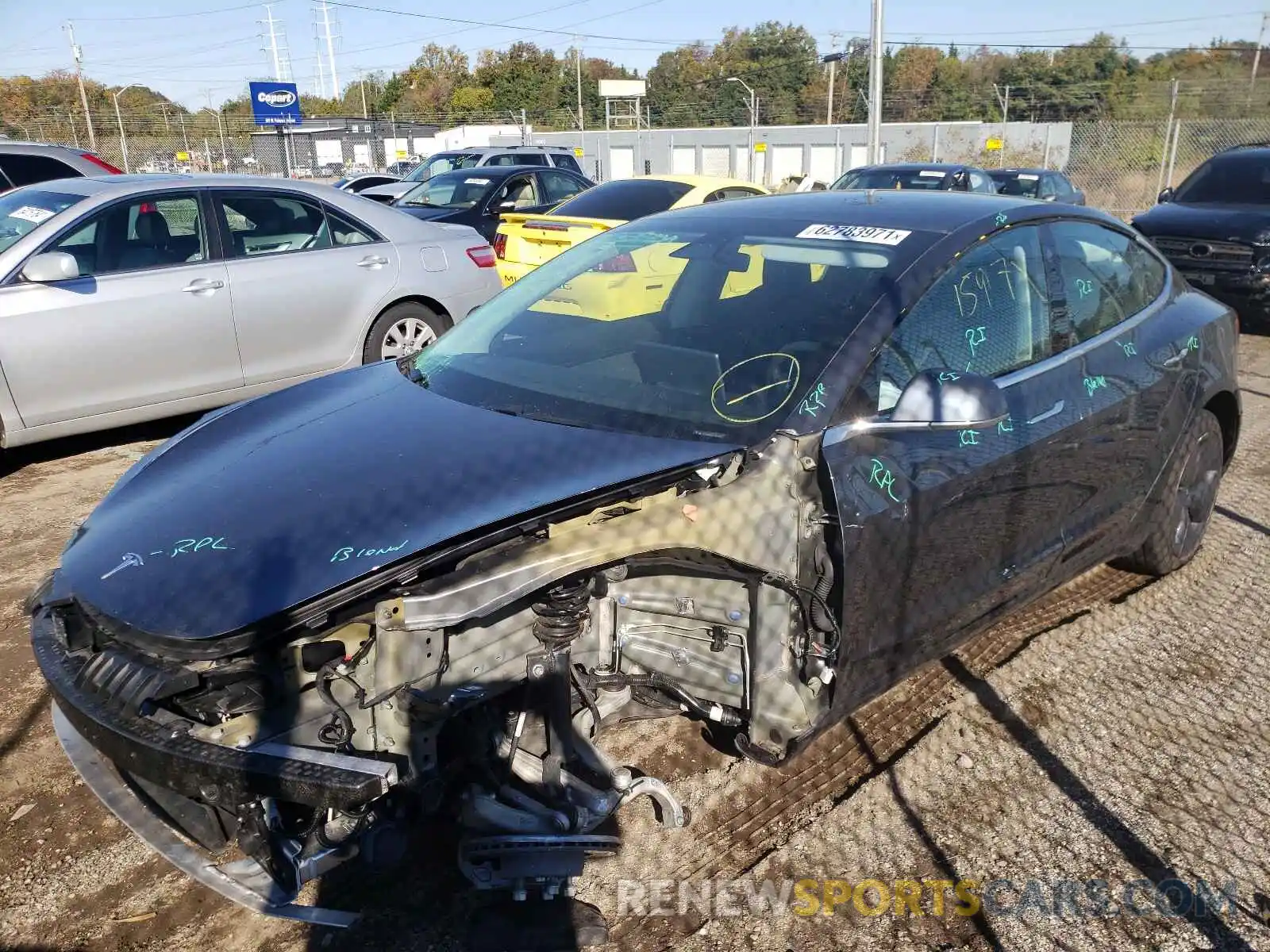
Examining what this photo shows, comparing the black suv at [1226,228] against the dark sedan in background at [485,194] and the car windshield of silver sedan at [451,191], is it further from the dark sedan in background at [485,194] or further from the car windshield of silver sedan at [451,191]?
the car windshield of silver sedan at [451,191]

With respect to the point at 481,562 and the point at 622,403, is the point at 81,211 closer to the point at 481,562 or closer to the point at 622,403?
the point at 622,403

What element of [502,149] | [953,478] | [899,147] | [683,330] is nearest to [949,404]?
[953,478]

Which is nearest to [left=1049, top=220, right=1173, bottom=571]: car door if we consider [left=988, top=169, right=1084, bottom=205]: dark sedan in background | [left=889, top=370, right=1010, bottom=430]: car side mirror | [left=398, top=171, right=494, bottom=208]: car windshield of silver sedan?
[left=889, top=370, right=1010, bottom=430]: car side mirror

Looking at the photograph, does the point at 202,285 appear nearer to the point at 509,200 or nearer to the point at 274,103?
the point at 509,200

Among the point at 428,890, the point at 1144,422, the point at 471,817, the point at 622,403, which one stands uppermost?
the point at 622,403

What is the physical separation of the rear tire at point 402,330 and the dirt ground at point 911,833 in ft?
10.2

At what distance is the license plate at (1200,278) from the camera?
9.21 m

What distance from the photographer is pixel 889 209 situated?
11.1 feet

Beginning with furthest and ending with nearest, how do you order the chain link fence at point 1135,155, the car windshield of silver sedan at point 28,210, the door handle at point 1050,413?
the chain link fence at point 1135,155
the car windshield of silver sedan at point 28,210
the door handle at point 1050,413

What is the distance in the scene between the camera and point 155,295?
5559mm

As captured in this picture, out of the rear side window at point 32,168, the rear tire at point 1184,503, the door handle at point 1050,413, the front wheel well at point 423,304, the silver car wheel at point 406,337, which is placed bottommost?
the rear tire at point 1184,503

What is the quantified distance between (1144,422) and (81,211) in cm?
548

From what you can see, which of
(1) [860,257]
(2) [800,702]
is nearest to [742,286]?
(1) [860,257]

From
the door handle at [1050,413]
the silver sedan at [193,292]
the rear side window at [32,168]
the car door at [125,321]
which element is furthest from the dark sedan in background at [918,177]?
the door handle at [1050,413]
